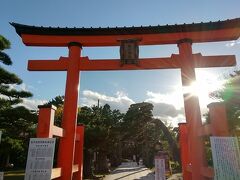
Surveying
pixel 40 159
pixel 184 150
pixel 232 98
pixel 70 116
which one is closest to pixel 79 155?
pixel 70 116

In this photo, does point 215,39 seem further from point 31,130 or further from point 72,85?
point 31,130

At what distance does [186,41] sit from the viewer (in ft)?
26.9

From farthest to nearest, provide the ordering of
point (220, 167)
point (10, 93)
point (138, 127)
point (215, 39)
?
point (138, 127) < point (10, 93) < point (215, 39) < point (220, 167)

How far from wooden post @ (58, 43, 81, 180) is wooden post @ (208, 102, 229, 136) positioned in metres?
3.96

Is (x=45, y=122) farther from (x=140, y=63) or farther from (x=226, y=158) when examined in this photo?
(x=226, y=158)

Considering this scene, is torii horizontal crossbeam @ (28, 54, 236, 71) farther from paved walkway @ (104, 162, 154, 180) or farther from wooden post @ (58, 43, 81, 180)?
paved walkway @ (104, 162, 154, 180)

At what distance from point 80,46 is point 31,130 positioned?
879cm

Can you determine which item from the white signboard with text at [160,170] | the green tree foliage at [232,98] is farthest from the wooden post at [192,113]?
the green tree foliage at [232,98]

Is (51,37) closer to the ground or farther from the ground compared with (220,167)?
farther from the ground

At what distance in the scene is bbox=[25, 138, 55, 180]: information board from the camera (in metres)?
5.70

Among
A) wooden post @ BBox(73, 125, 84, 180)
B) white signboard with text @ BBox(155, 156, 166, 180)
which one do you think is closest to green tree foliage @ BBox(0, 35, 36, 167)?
wooden post @ BBox(73, 125, 84, 180)

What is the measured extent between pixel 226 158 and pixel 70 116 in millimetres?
4447

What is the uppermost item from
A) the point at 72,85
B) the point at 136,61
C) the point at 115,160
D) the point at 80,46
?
the point at 80,46

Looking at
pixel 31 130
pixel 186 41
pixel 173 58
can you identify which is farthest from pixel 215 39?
pixel 31 130
